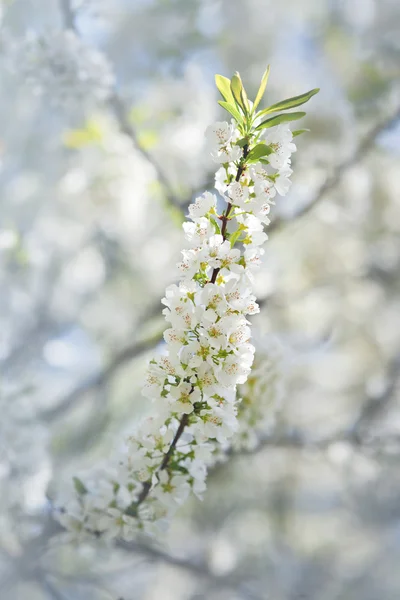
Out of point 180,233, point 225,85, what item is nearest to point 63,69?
point 180,233

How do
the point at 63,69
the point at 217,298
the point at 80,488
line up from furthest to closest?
1. the point at 63,69
2. the point at 80,488
3. the point at 217,298

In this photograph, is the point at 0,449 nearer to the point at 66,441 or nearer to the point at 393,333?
the point at 66,441

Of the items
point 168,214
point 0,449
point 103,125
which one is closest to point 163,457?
point 0,449

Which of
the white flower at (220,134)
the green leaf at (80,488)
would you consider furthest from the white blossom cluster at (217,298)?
the green leaf at (80,488)

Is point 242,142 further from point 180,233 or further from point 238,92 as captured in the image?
point 180,233

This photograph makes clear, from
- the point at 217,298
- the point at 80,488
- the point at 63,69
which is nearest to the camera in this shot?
the point at 217,298

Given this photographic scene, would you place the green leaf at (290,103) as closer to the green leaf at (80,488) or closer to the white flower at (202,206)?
the white flower at (202,206)

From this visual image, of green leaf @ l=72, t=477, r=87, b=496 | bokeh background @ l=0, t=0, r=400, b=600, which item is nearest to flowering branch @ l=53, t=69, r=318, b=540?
green leaf @ l=72, t=477, r=87, b=496
